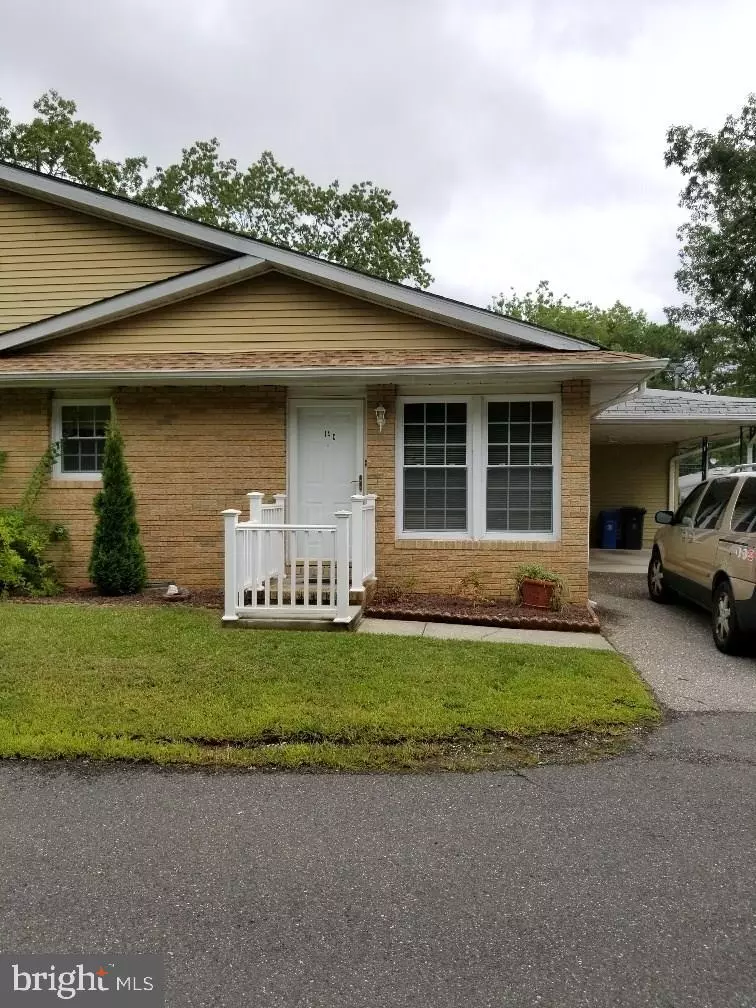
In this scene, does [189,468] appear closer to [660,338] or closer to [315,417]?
[315,417]

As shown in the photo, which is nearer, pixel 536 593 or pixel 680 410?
pixel 536 593

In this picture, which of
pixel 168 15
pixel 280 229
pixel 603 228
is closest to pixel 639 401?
pixel 168 15

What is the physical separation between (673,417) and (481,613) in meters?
7.03

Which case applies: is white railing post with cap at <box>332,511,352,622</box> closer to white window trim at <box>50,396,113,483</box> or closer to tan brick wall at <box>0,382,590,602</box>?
tan brick wall at <box>0,382,590,602</box>

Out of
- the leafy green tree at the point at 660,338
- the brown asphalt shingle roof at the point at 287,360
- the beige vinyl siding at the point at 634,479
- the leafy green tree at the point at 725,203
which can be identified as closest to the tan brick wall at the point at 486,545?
the brown asphalt shingle roof at the point at 287,360

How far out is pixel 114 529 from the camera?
28.2 feet

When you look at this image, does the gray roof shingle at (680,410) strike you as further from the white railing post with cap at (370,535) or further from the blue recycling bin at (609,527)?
the white railing post with cap at (370,535)

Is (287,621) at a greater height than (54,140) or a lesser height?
lesser

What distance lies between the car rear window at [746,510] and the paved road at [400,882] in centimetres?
329

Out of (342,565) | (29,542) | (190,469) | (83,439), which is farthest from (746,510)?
(29,542)

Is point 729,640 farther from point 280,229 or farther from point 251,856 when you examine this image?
point 280,229

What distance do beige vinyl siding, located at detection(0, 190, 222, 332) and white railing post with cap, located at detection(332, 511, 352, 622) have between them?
5.87 metres

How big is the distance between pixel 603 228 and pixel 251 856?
3517 cm

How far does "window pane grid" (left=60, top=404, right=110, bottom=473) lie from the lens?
31.3ft
